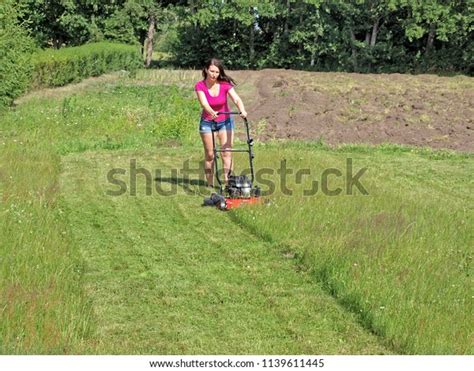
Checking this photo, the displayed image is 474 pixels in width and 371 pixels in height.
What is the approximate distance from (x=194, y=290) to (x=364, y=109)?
18455 millimetres

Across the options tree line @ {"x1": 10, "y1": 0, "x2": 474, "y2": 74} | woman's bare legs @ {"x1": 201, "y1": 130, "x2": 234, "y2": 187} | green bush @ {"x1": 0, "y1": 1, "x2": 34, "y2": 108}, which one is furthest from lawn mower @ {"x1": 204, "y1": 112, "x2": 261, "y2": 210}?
tree line @ {"x1": 10, "y1": 0, "x2": 474, "y2": 74}

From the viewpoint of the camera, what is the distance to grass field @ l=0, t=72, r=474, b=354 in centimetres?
497

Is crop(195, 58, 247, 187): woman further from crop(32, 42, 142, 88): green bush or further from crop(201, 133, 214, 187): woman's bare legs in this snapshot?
crop(32, 42, 142, 88): green bush

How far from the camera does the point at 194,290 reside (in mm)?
6129

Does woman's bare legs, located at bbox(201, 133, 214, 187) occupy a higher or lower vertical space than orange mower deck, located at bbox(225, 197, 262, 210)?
higher

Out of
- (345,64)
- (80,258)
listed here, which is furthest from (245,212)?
(345,64)

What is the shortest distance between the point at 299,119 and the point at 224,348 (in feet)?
57.2

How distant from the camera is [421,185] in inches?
480

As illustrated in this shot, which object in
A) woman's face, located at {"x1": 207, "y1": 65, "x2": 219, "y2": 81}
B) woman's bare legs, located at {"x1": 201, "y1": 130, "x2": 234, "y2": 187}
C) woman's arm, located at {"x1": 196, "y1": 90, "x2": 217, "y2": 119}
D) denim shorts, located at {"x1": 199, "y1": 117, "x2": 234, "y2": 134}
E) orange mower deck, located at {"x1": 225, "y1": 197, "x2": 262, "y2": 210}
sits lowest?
orange mower deck, located at {"x1": 225, "y1": 197, "x2": 262, "y2": 210}

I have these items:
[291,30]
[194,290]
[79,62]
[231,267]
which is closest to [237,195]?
[231,267]

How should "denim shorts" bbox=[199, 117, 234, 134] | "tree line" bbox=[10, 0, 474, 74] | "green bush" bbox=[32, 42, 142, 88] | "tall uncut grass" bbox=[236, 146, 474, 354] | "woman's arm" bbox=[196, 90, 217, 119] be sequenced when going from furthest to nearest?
"tree line" bbox=[10, 0, 474, 74] → "green bush" bbox=[32, 42, 142, 88] → "denim shorts" bbox=[199, 117, 234, 134] → "woman's arm" bbox=[196, 90, 217, 119] → "tall uncut grass" bbox=[236, 146, 474, 354]

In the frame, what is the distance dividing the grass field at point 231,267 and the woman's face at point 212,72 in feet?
6.21

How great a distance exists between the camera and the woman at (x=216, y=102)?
9789 millimetres

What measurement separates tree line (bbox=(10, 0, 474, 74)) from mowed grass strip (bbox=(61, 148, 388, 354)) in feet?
110
